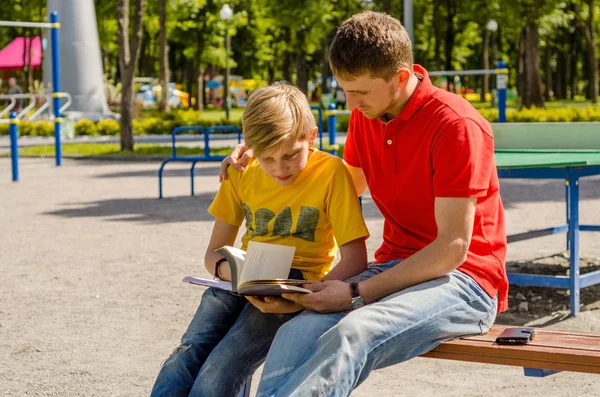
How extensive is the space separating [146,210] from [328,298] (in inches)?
354

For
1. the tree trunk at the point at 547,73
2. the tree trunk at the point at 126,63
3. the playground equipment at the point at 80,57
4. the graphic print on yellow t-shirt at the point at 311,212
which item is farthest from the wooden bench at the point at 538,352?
the tree trunk at the point at 547,73

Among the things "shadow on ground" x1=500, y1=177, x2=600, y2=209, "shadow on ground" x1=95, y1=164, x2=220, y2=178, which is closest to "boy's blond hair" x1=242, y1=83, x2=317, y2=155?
"shadow on ground" x1=500, y1=177, x2=600, y2=209

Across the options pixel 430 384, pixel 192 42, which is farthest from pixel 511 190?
pixel 192 42

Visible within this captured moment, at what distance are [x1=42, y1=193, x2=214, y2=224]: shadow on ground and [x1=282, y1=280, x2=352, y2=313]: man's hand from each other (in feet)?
25.1

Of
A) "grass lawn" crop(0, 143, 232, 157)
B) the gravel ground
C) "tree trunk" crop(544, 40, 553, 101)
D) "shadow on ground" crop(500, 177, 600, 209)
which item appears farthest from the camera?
"tree trunk" crop(544, 40, 553, 101)

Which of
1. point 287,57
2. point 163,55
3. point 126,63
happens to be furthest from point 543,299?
point 287,57

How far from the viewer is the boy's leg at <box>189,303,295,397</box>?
362 centimetres

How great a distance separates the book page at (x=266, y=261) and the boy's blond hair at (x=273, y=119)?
0.32 meters

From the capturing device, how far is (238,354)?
3680mm

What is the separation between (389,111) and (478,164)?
371 millimetres

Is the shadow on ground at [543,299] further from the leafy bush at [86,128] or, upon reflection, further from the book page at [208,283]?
the leafy bush at [86,128]

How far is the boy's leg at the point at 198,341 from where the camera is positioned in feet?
12.1

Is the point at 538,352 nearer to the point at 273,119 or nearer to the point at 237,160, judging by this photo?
the point at 273,119

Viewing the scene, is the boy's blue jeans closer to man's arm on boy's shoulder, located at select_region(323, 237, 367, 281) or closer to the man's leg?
man's arm on boy's shoulder, located at select_region(323, 237, 367, 281)
